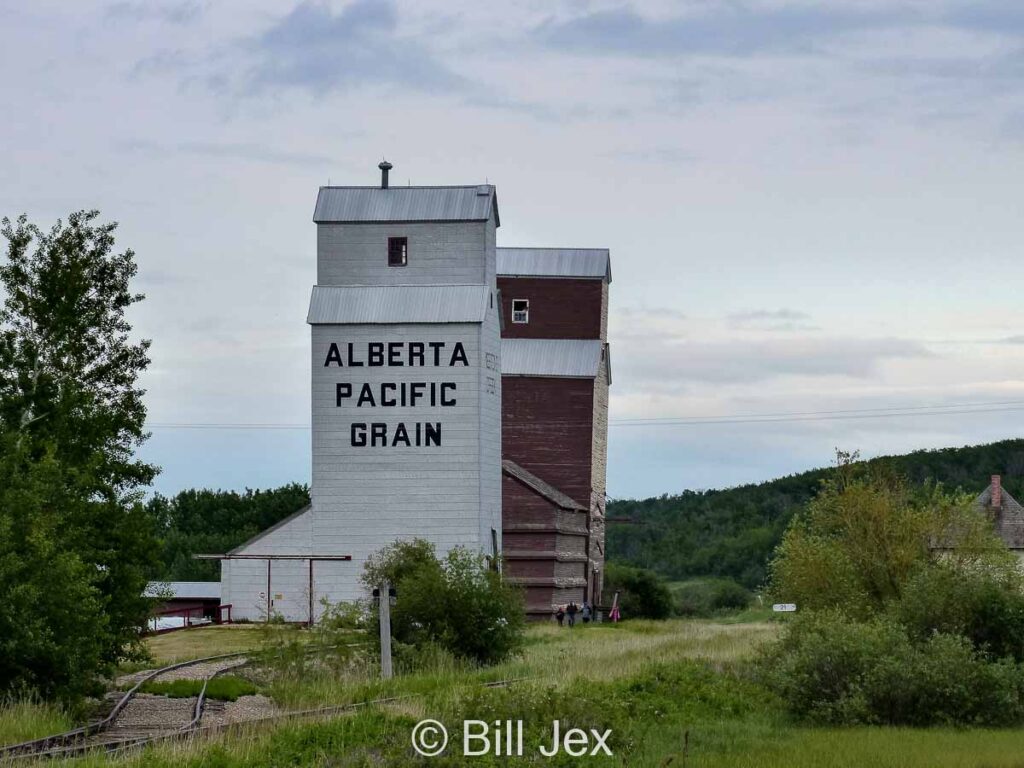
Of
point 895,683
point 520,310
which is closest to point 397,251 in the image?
point 520,310

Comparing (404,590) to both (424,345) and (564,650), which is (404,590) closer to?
(564,650)

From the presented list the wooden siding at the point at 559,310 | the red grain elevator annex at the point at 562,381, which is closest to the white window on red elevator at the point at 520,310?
the red grain elevator annex at the point at 562,381

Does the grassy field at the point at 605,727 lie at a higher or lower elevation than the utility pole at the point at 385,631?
lower

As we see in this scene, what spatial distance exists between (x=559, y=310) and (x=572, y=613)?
47.4 ft

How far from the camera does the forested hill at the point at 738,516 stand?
13238 centimetres

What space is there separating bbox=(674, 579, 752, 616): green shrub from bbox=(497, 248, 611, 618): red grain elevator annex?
2228 cm

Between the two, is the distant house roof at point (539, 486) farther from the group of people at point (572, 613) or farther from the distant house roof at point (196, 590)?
the distant house roof at point (196, 590)

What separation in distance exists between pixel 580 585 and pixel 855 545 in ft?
89.5

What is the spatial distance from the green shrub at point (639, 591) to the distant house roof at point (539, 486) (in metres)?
12.2

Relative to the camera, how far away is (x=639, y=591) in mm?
82062

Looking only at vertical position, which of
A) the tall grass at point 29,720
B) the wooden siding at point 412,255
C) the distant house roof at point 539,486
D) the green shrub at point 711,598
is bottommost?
the green shrub at point 711,598

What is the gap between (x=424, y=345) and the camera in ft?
178

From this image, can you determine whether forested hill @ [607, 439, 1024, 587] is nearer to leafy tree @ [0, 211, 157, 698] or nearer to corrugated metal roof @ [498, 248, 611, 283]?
corrugated metal roof @ [498, 248, 611, 283]

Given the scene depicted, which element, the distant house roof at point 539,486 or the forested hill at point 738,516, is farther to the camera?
the forested hill at point 738,516
